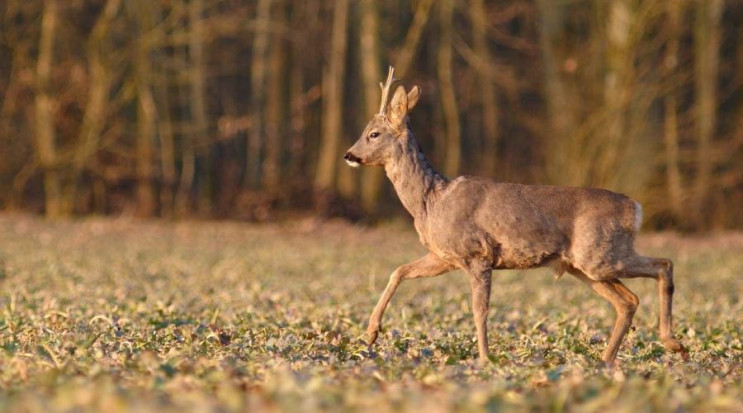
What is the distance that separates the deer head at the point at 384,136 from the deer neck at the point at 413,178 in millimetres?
58

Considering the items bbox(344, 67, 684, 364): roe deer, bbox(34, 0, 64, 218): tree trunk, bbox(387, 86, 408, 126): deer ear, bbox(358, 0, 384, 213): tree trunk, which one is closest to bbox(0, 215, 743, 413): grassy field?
bbox(344, 67, 684, 364): roe deer

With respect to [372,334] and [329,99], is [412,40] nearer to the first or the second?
[329,99]

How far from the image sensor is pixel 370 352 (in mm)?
8836

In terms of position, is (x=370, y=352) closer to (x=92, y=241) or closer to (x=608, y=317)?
(x=608, y=317)

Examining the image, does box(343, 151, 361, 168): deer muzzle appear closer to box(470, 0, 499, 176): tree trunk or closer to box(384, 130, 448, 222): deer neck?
box(384, 130, 448, 222): deer neck

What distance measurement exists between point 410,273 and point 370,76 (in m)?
20.4

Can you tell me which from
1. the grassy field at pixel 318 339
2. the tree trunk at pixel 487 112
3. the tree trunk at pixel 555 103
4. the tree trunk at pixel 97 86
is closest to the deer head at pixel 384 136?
the grassy field at pixel 318 339

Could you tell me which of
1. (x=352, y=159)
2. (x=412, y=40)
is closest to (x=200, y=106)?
(x=412, y=40)

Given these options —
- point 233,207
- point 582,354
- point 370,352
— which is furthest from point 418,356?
point 233,207

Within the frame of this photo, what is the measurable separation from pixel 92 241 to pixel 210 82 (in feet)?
52.1

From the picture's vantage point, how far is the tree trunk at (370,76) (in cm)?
2925

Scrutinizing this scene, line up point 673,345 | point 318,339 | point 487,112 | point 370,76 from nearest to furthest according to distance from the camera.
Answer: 1. point 673,345
2. point 318,339
3. point 370,76
4. point 487,112

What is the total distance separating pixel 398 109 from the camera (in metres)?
9.52

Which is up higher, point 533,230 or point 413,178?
point 413,178
